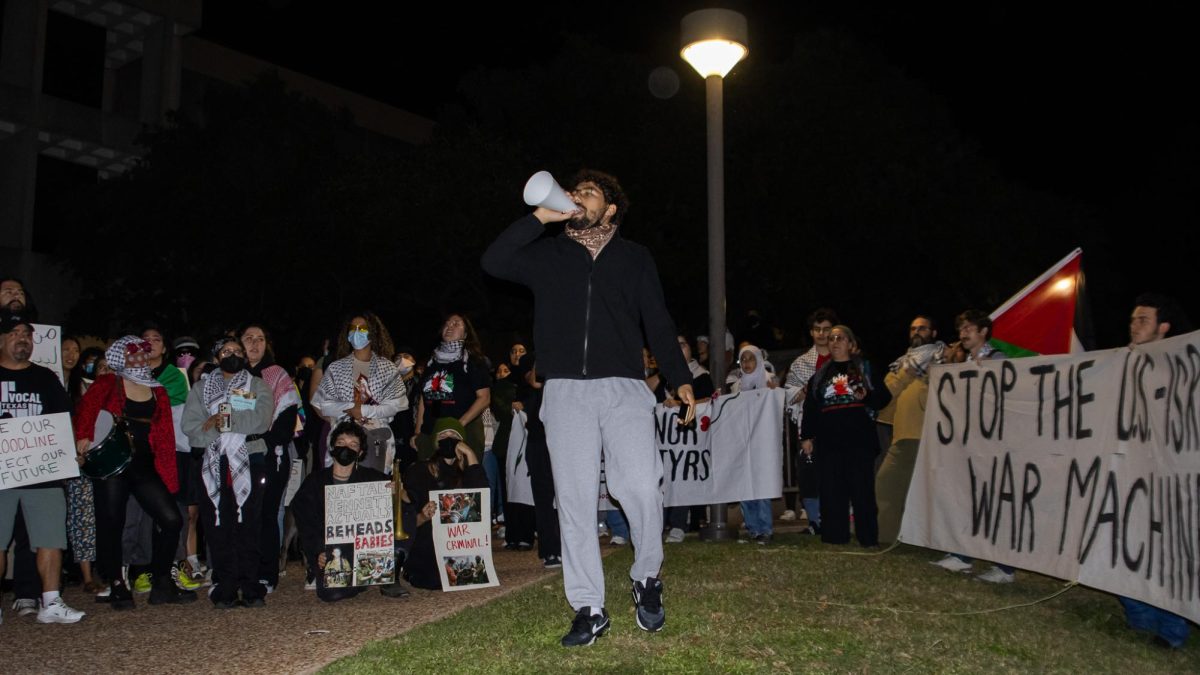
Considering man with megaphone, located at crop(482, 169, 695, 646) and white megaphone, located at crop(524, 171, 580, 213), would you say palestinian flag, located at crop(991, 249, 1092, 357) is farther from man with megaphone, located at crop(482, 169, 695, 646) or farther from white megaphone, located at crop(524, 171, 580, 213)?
white megaphone, located at crop(524, 171, 580, 213)

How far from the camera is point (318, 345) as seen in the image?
3027cm

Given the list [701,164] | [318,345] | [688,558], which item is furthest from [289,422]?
[318,345]

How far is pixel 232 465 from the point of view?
760 cm

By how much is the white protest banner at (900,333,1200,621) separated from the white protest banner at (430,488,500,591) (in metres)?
3.30

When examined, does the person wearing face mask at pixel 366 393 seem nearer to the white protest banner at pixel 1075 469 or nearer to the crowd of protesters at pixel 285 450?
the crowd of protesters at pixel 285 450

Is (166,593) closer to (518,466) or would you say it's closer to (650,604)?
(518,466)

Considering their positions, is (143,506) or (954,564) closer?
(143,506)

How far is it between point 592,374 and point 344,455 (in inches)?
136

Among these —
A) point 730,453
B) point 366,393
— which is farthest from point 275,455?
point 730,453

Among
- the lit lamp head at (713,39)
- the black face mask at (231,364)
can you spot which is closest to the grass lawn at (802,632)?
the black face mask at (231,364)

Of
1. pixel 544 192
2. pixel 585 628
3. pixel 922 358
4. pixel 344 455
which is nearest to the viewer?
pixel 544 192

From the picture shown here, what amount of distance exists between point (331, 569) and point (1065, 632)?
463 centimetres

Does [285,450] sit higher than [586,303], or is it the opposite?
[586,303]

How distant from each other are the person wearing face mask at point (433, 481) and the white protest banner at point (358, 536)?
33 centimetres
